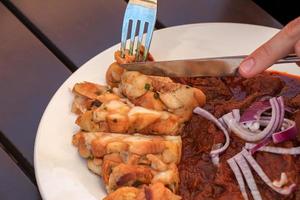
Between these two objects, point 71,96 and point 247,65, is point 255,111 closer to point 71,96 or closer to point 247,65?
point 247,65

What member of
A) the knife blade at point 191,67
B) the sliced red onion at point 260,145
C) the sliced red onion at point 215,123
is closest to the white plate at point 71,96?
the knife blade at point 191,67

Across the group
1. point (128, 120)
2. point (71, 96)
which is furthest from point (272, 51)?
point (71, 96)

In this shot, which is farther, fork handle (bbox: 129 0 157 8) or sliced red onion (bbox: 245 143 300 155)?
fork handle (bbox: 129 0 157 8)

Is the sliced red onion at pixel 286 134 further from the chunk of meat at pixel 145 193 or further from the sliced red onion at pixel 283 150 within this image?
the chunk of meat at pixel 145 193

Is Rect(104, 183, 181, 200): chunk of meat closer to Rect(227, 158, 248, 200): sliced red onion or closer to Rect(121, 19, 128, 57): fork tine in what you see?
Rect(227, 158, 248, 200): sliced red onion

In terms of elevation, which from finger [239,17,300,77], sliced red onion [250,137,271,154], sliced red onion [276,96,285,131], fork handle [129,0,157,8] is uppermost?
fork handle [129,0,157,8]

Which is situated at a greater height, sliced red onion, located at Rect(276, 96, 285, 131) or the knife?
the knife

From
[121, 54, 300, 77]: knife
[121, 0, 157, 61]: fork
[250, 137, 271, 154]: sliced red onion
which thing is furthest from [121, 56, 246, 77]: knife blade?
[250, 137, 271, 154]: sliced red onion

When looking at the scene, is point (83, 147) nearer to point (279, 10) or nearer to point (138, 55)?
point (138, 55)
